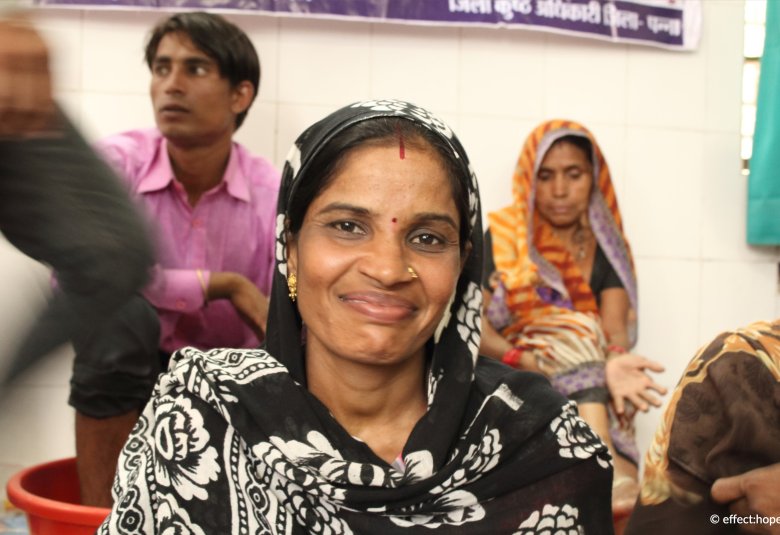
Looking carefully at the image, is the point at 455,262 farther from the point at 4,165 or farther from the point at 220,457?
the point at 4,165

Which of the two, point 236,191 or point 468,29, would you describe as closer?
point 236,191

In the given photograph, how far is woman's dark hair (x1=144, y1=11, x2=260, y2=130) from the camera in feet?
10.4

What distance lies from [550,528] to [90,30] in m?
2.83

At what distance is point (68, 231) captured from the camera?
3.42 ft

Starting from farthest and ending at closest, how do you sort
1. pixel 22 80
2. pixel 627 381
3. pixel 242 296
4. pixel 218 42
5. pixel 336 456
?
pixel 218 42 < pixel 627 381 < pixel 242 296 < pixel 336 456 < pixel 22 80

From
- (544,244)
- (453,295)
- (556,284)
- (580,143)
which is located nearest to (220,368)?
(453,295)

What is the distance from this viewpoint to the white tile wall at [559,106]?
3.71 meters

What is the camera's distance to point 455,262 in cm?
165

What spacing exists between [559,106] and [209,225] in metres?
1.55

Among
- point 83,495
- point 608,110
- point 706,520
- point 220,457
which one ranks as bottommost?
point 83,495

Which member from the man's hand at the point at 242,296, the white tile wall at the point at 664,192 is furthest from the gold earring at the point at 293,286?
the white tile wall at the point at 664,192

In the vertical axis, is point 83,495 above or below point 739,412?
below

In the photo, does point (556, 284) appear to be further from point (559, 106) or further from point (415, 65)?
point (415, 65)

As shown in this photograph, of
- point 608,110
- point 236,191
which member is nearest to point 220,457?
point 236,191
